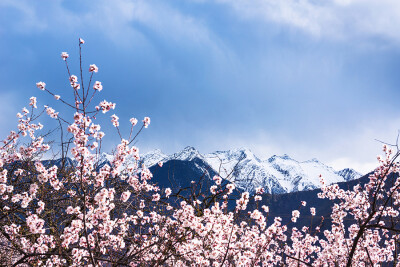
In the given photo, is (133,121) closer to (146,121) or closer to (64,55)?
(146,121)

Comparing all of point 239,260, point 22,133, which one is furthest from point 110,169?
point 22,133

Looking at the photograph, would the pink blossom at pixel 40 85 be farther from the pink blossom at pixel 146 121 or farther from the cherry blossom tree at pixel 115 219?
the pink blossom at pixel 146 121

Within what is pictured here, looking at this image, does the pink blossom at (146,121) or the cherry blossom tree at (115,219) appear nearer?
the cherry blossom tree at (115,219)

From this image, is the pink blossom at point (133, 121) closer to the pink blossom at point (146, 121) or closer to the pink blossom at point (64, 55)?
the pink blossom at point (146, 121)

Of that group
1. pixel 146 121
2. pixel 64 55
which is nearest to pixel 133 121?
pixel 146 121

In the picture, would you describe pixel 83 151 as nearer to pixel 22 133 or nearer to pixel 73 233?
pixel 73 233

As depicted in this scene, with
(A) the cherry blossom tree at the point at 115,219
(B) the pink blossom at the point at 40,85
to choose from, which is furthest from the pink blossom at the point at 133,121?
(B) the pink blossom at the point at 40,85

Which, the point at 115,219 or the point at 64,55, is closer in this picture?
the point at 64,55

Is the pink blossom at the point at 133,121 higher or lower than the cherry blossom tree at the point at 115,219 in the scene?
higher

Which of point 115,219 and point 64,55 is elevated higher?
point 64,55

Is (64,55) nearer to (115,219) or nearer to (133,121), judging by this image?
(133,121)

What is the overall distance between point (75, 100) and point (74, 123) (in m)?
A: 0.63

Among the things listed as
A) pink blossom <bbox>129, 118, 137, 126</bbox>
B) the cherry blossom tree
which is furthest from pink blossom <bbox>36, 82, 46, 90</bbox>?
→ pink blossom <bbox>129, 118, 137, 126</bbox>

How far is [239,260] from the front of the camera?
6637 mm
